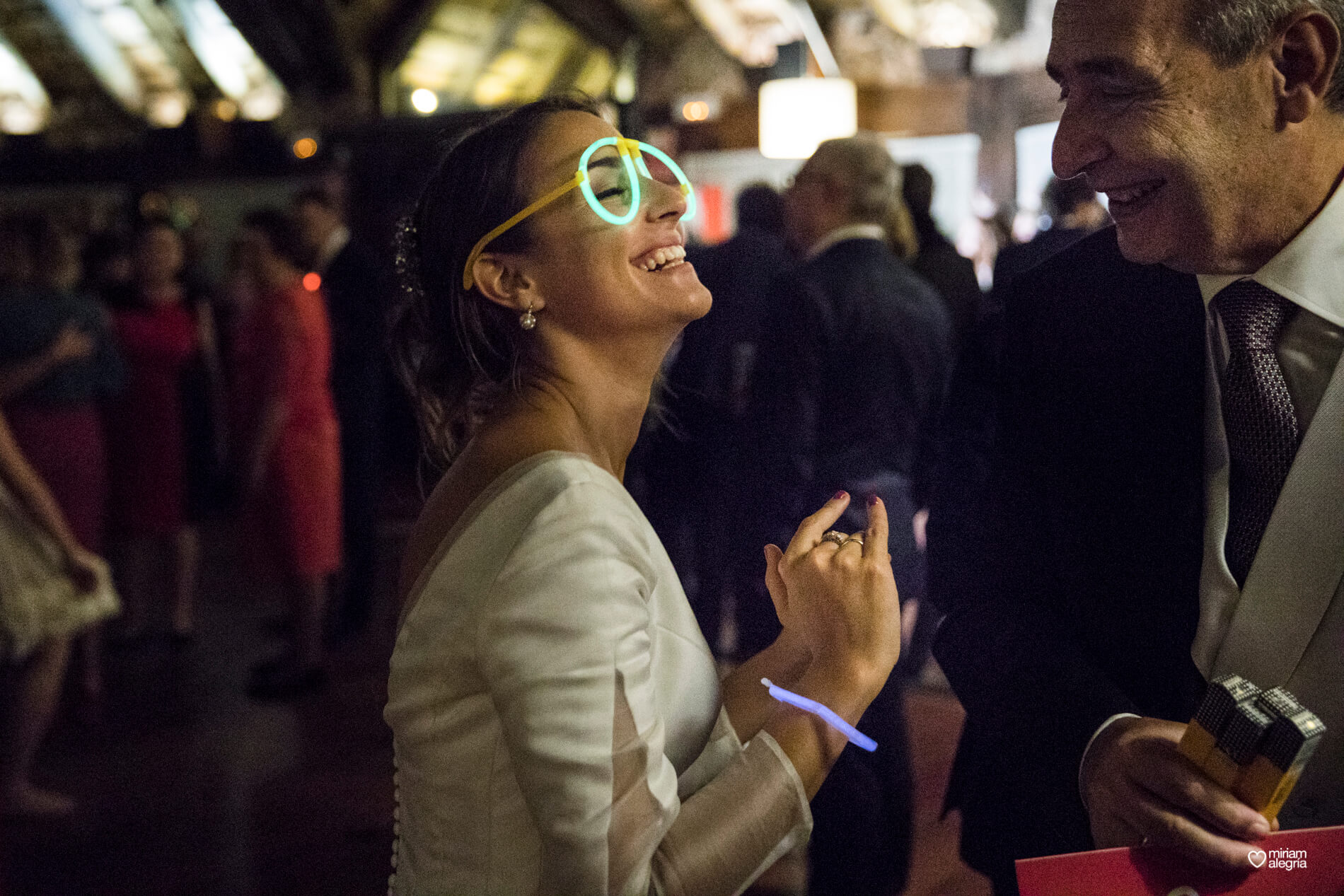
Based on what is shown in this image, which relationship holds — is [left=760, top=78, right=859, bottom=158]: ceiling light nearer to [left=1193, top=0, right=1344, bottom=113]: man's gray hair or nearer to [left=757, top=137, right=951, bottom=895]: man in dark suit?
[left=757, top=137, right=951, bottom=895]: man in dark suit

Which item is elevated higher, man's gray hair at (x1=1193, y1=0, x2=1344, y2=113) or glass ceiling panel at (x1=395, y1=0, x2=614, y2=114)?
glass ceiling panel at (x1=395, y1=0, x2=614, y2=114)

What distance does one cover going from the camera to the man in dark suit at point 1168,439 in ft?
3.07

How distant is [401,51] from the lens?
912cm

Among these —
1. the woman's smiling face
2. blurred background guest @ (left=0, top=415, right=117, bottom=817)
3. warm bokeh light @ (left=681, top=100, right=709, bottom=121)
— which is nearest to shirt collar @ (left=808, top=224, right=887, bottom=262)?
the woman's smiling face

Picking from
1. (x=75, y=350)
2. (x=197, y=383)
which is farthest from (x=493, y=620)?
(x=197, y=383)

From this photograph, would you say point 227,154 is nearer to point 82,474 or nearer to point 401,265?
point 82,474

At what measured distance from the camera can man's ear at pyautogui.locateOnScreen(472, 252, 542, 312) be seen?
1159 mm

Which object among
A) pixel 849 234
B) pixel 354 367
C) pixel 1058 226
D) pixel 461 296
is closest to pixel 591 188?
pixel 461 296

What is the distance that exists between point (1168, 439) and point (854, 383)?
1.47 meters

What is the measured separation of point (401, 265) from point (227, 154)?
8941 millimetres

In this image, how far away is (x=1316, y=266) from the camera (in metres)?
0.98

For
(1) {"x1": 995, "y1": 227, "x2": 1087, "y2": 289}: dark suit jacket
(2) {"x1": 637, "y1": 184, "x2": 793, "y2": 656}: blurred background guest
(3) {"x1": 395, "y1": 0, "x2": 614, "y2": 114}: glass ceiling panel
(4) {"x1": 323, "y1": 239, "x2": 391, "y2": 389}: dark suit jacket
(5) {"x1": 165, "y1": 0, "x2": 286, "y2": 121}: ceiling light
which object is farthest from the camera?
(3) {"x1": 395, "y1": 0, "x2": 614, "y2": 114}: glass ceiling panel

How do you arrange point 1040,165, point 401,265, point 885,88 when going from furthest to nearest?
point 885,88, point 1040,165, point 401,265

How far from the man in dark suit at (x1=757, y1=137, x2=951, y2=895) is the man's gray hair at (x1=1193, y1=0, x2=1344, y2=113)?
1.10 metres
